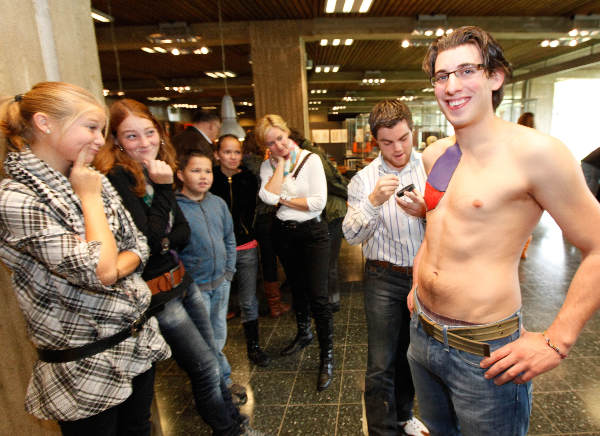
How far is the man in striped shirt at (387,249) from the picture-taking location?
166 cm

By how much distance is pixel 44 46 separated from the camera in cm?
157

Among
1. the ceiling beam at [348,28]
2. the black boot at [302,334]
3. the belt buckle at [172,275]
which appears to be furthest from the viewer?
the ceiling beam at [348,28]

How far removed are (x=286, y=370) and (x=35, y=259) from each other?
2026 millimetres

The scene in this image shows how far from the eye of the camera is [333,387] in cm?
243

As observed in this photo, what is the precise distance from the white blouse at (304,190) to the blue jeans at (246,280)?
0.43m

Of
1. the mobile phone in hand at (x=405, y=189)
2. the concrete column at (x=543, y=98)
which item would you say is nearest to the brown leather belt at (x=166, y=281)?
the mobile phone in hand at (x=405, y=189)

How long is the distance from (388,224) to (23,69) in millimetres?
1739

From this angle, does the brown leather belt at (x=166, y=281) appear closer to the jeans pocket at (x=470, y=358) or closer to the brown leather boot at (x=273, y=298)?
the jeans pocket at (x=470, y=358)

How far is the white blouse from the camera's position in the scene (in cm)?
244

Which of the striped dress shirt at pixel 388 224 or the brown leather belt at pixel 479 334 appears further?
the striped dress shirt at pixel 388 224

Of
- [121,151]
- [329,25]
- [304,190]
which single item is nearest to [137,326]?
[121,151]

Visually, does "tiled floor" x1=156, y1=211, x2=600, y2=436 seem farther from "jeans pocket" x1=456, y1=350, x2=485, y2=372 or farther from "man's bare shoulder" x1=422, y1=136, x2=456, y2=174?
"man's bare shoulder" x1=422, y1=136, x2=456, y2=174

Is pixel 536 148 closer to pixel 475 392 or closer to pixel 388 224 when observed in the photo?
pixel 475 392

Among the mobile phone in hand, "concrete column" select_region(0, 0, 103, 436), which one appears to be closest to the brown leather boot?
"concrete column" select_region(0, 0, 103, 436)
